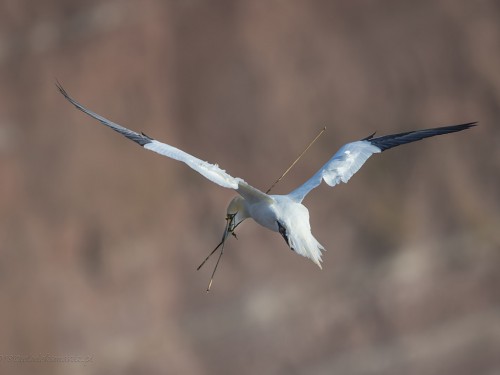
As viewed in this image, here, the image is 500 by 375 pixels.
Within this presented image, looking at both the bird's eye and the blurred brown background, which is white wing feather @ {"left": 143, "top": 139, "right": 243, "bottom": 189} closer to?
the bird's eye

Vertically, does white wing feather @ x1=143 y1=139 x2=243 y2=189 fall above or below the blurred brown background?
below

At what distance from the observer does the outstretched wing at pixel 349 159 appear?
104 inches

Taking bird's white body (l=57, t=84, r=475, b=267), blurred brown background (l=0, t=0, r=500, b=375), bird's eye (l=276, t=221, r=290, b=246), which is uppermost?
blurred brown background (l=0, t=0, r=500, b=375)

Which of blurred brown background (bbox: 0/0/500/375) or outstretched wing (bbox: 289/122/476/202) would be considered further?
blurred brown background (bbox: 0/0/500/375)

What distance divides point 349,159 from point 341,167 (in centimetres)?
5

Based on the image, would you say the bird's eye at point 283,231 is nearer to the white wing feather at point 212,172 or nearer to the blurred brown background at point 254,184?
the white wing feather at point 212,172

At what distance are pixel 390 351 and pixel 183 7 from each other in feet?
8.00

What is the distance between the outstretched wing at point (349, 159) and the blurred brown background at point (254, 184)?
12.4 feet

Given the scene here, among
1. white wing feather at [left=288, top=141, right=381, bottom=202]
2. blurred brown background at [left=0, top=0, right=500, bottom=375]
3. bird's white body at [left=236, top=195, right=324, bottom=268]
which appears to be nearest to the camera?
bird's white body at [left=236, top=195, right=324, bottom=268]

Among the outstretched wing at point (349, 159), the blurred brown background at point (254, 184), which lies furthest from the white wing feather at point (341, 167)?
the blurred brown background at point (254, 184)

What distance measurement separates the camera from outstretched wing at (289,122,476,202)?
2643 millimetres

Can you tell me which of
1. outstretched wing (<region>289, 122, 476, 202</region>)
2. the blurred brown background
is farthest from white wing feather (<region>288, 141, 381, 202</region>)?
the blurred brown background

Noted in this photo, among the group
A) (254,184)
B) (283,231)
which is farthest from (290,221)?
(254,184)

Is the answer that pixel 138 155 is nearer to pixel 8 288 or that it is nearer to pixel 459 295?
pixel 8 288
